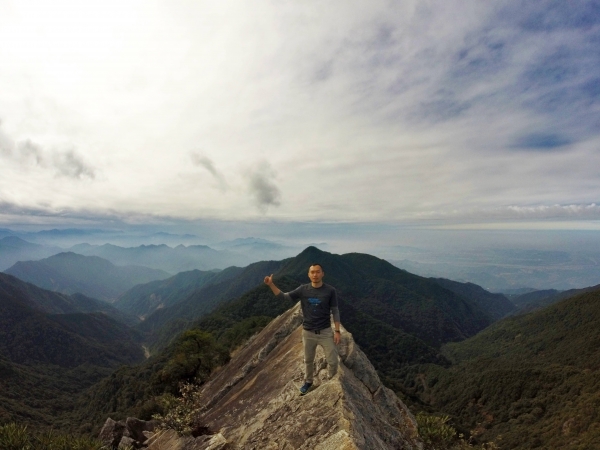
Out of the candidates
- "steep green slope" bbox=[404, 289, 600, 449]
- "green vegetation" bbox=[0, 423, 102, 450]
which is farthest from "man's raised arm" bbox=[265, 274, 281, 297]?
"steep green slope" bbox=[404, 289, 600, 449]

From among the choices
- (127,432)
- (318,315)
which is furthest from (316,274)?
(127,432)

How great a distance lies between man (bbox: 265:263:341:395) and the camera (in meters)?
12.5

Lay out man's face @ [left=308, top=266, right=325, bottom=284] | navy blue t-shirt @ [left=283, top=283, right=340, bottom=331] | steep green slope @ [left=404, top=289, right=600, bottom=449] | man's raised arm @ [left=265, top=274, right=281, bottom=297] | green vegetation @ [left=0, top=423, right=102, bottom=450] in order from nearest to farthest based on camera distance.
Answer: man's face @ [left=308, top=266, right=325, bottom=284]
navy blue t-shirt @ [left=283, top=283, right=340, bottom=331]
man's raised arm @ [left=265, top=274, right=281, bottom=297]
green vegetation @ [left=0, top=423, right=102, bottom=450]
steep green slope @ [left=404, top=289, right=600, bottom=449]

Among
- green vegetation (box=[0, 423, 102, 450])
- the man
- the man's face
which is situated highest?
the man's face

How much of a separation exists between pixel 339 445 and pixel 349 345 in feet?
28.4

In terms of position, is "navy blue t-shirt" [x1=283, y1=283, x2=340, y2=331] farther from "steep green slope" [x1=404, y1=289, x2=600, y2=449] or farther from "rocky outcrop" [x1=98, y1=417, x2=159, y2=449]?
"steep green slope" [x1=404, y1=289, x2=600, y2=449]

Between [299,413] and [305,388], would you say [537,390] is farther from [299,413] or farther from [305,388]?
[299,413]

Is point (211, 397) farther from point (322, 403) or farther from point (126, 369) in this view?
point (126, 369)

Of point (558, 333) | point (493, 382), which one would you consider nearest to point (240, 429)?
point (493, 382)

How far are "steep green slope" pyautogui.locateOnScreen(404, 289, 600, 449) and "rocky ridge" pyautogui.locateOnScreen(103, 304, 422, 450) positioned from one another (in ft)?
309

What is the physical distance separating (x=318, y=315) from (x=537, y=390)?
161371mm

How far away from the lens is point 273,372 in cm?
1828

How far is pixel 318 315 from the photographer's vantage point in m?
12.6

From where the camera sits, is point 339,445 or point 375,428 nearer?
point 339,445
